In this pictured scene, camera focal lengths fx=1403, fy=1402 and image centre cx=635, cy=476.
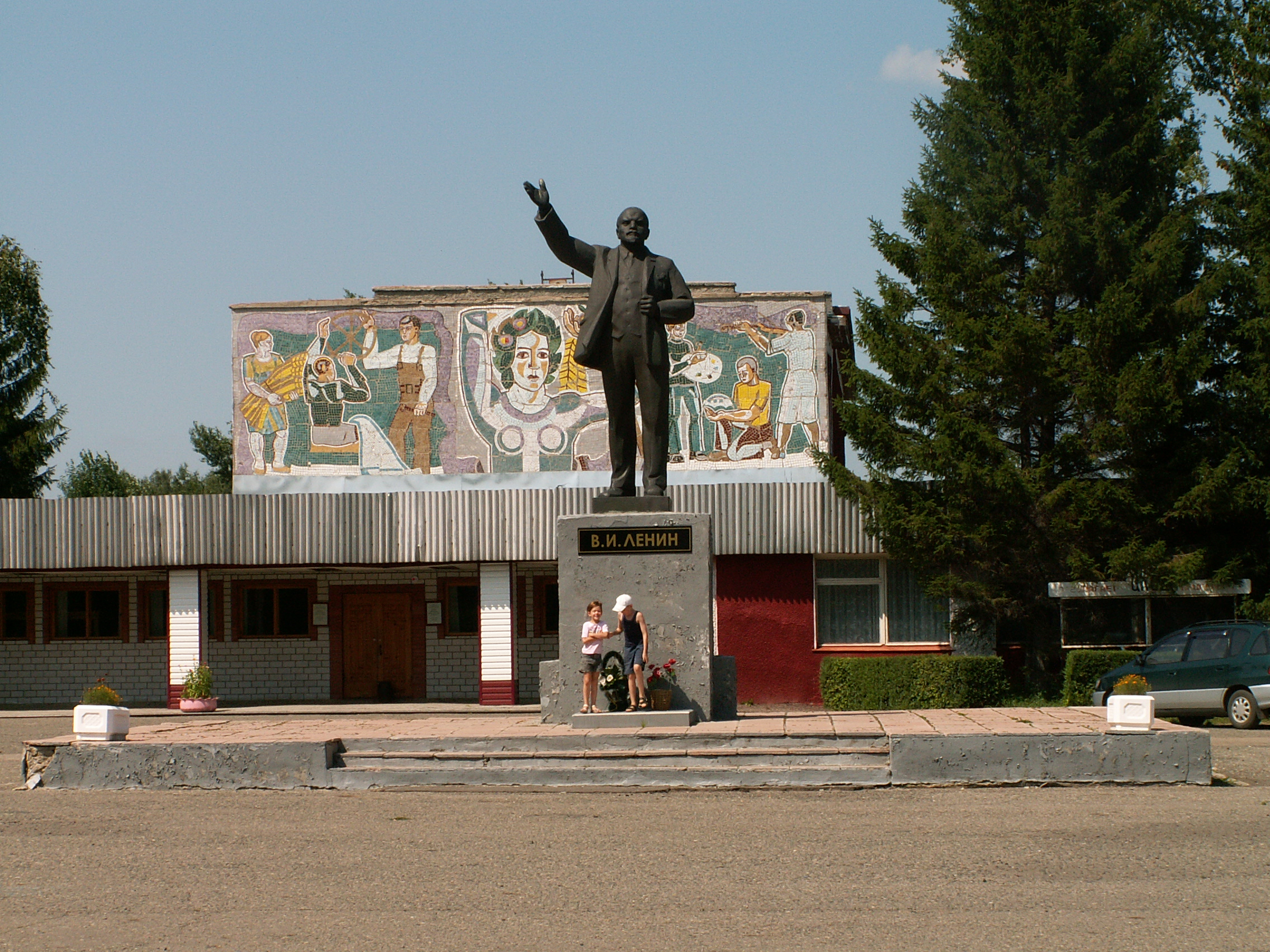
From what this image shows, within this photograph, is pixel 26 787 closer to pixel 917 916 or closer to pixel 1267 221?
pixel 917 916

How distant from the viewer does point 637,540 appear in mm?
11891

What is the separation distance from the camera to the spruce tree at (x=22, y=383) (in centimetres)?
3753

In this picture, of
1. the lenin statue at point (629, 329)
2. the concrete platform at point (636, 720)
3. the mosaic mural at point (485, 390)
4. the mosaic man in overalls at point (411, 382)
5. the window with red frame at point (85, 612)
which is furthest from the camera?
the mosaic man in overalls at point (411, 382)

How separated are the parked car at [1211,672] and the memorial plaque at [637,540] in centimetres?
800

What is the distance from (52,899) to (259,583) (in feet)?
67.7

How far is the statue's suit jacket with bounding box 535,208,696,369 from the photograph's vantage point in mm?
12047

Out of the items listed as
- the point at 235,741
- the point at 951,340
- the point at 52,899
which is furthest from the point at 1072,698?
the point at 52,899

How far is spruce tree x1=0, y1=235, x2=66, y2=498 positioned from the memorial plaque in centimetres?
2995

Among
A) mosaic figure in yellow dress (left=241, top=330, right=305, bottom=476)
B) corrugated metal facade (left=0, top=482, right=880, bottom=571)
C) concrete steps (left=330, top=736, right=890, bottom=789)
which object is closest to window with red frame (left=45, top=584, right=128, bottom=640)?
corrugated metal facade (left=0, top=482, right=880, bottom=571)

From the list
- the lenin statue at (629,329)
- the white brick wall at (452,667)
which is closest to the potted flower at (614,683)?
the lenin statue at (629,329)

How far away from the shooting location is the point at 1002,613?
2311 cm

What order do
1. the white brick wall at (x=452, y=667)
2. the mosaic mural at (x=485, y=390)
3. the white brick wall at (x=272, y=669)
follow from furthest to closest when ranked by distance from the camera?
1. the mosaic mural at (x=485, y=390)
2. the white brick wall at (x=272, y=669)
3. the white brick wall at (x=452, y=667)

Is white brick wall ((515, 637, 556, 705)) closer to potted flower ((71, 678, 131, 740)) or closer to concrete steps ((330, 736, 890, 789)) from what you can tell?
potted flower ((71, 678, 131, 740))

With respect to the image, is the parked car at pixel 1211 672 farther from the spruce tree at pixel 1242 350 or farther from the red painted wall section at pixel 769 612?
the red painted wall section at pixel 769 612
